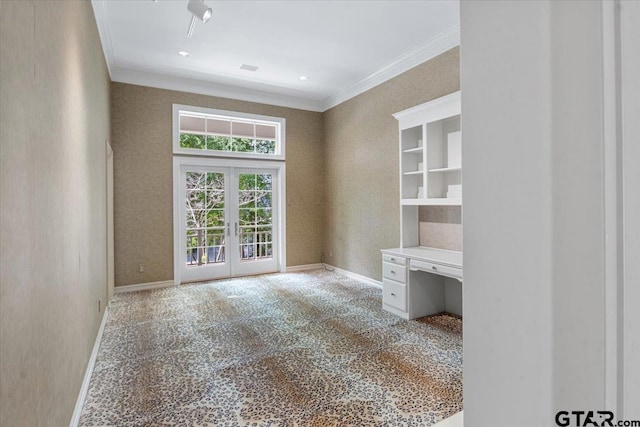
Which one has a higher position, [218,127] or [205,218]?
[218,127]

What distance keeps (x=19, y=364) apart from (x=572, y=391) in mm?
1563

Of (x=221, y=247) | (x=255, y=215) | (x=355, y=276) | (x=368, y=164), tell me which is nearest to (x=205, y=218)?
(x=221, y=247)

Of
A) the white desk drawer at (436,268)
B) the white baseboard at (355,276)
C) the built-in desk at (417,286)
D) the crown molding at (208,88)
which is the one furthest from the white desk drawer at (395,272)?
the crown molding at (208,88)

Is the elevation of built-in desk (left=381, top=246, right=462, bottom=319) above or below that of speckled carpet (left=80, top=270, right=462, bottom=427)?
above

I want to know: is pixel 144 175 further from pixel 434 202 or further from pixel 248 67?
pixel 434 202

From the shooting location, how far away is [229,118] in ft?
19.0

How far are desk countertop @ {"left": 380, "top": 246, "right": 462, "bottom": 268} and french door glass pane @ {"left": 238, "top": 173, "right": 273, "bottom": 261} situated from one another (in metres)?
2.78

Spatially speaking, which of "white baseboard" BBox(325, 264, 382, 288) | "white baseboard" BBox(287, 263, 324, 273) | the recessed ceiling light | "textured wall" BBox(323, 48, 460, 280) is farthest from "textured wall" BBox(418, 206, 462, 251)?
the recessed ceiling light

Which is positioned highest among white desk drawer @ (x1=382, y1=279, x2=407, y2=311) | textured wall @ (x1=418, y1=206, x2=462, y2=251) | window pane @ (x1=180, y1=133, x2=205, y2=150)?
window pane @ (x1=180, y1=133, x2=205, y2=150)

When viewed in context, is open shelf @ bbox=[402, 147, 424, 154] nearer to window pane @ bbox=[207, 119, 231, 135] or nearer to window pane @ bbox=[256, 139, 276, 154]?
window pane @ bbox=[256, 139, 276, 154]

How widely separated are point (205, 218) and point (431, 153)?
3.76 m

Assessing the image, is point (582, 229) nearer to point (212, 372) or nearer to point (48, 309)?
point (48, 309)

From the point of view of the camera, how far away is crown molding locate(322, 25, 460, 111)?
383 centimetres

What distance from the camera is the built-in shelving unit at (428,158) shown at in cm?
373
